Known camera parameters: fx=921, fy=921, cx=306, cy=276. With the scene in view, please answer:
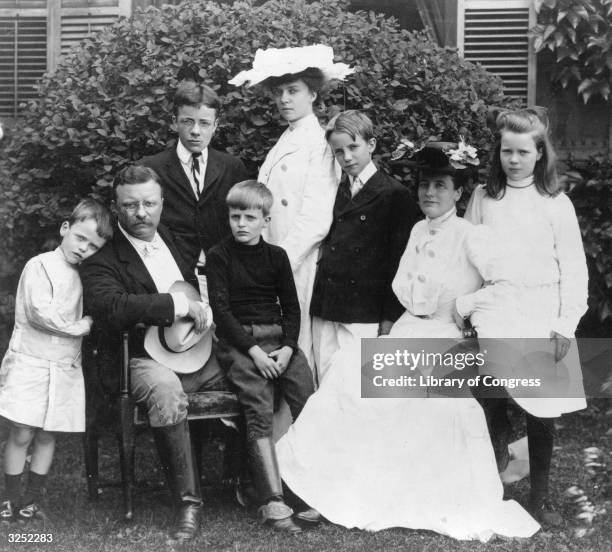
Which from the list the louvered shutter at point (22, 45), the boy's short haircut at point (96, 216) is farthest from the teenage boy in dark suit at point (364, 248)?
the louvered shutter at point (22, 45)

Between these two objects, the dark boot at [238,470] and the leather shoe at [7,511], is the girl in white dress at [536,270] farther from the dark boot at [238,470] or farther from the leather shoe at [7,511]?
the leather shoe at [7,511]

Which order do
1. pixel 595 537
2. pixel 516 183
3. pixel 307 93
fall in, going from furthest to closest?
pixel 307 93
pixel 516 183
pixel 595 537

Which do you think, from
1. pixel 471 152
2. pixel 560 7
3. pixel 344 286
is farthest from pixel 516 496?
pixel 560 7

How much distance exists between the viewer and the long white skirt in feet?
11.2

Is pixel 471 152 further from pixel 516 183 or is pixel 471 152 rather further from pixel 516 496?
pixel 516 496

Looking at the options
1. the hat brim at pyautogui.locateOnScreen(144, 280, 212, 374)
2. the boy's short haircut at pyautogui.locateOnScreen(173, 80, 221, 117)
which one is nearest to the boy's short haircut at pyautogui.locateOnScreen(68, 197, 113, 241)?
the hat brim at pyautogui.locateOnScreen(144, 280, 212, 374)

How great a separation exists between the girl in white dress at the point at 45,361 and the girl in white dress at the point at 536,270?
1.50 metres

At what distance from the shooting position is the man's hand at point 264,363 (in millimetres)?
3600

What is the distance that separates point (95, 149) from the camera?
175 inches

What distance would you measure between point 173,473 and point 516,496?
146cm

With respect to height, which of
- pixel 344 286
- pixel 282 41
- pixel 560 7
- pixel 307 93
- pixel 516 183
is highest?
pixel 560 7

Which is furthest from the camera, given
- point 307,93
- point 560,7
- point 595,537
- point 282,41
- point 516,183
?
point 560,7

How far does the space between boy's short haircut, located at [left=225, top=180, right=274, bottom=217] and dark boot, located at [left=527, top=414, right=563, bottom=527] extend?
1.33 m

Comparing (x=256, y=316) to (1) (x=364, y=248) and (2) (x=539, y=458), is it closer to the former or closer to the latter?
(1) (x=364, y=248)
